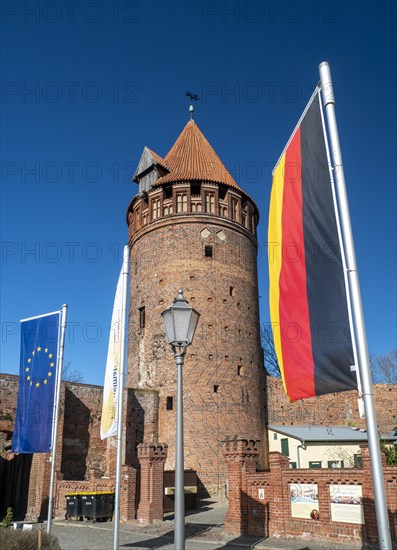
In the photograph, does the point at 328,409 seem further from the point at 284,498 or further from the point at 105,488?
the point at 284,498

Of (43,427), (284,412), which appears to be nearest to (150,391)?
(284,412)

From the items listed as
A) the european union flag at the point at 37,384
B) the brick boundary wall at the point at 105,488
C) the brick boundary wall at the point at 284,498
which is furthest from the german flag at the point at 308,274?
the brick boundary wall at the point at 105,488

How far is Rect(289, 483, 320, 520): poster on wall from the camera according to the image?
39.0 feet

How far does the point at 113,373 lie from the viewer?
1099cm

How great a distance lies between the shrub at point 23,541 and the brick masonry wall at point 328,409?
20.6m

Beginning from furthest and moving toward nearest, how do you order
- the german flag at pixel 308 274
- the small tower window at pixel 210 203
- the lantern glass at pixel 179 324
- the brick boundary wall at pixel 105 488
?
1. the small tower window at pixel 210 203
2. the brick boundary wall at pixel 105 488
3. the lantern glass at pixel 179 324
4. the german flag at pixel 308 274

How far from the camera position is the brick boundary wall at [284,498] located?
35.0 feet

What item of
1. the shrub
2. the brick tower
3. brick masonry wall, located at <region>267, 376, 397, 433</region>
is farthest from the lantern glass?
brick masonry wall, located at <region>267, 376, 397, 433</region>

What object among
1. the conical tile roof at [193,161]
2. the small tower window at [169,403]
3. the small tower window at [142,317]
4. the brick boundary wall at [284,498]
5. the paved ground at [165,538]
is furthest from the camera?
the conical tile roof at [193,161]

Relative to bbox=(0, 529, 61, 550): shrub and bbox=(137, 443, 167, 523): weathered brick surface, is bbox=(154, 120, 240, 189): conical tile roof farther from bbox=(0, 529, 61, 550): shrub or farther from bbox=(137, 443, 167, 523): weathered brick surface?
bbox=(0, 529, 61, 550): shrub

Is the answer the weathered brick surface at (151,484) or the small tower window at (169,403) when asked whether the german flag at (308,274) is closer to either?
the weathered brick surface at (151,484)

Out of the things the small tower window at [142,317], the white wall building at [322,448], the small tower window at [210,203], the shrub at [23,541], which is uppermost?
the small tower window at [210,203]

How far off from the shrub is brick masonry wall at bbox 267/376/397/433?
20610 mm

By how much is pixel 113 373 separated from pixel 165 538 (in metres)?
5.30
